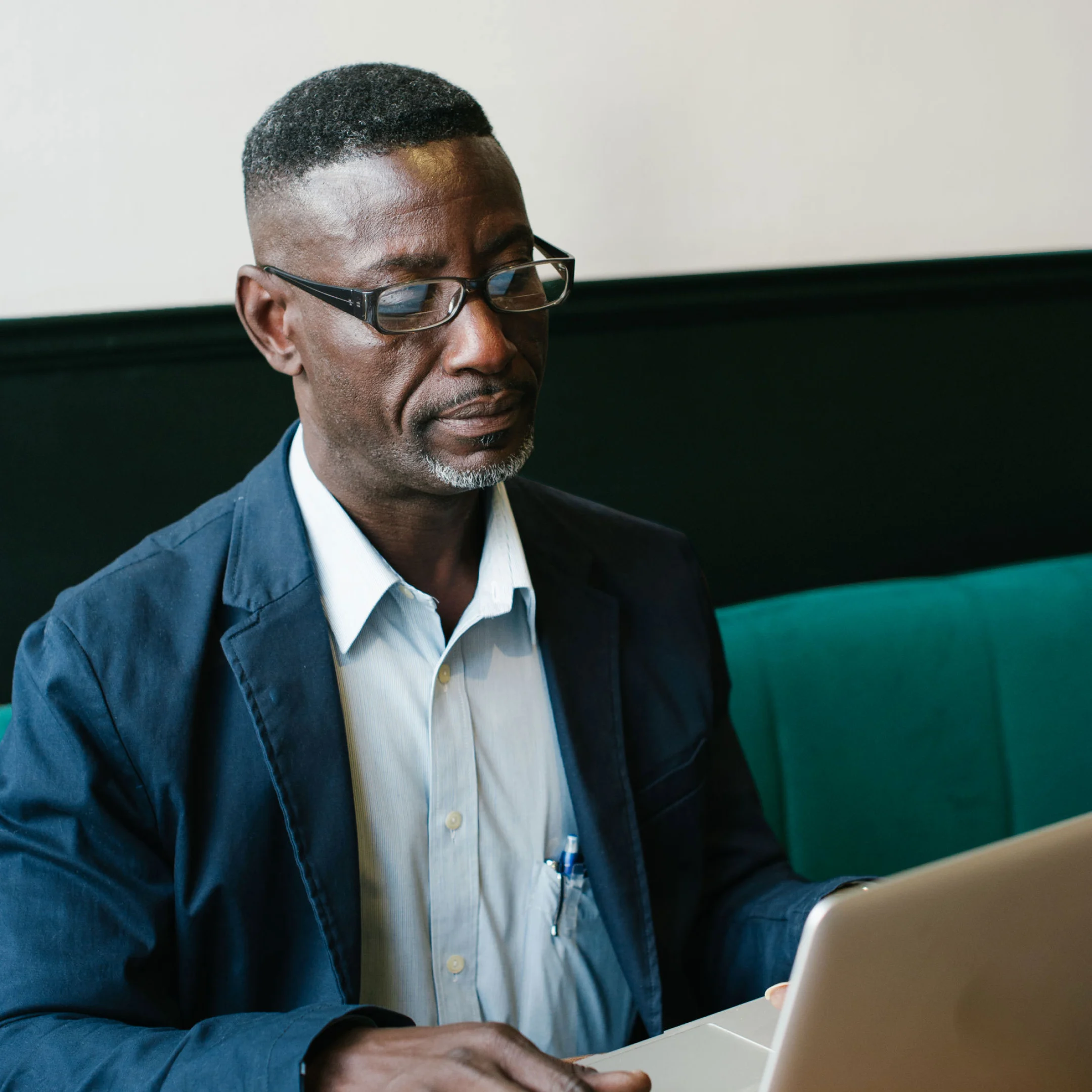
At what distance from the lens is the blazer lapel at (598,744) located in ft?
3.88

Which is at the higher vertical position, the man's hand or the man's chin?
the man's chin

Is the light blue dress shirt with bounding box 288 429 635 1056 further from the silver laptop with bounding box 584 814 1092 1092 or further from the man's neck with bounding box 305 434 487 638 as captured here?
the silver laptop with bounding box 584 814 1092 1092

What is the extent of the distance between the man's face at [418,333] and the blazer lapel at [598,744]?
0.67 ft

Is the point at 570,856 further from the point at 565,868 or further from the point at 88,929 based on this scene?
the point at 88,929

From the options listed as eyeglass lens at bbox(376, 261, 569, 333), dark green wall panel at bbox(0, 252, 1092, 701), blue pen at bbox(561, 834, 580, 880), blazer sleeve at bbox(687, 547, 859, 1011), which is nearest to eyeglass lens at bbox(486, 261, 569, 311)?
eyeglass lens at bbox(376, 261, 569, 333)

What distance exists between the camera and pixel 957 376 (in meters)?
2.13

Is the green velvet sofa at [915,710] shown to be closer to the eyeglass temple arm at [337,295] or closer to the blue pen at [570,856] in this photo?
the blue pen at [570,856]

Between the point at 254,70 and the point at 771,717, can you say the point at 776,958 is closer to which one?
the point at 771,717

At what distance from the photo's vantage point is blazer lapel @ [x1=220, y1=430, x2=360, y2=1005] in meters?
1.05

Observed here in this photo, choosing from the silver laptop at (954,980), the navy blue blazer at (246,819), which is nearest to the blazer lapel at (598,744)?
the navy blue blazer at (246,819)

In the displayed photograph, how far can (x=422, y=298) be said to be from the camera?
1.07m

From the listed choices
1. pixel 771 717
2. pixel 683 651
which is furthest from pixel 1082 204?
pixel 683 651

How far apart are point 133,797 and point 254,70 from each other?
0.99m

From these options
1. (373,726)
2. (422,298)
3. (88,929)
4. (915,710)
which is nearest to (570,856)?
(373,726)
